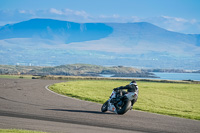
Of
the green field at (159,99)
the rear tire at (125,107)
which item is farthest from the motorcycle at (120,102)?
the green field at (159,99)

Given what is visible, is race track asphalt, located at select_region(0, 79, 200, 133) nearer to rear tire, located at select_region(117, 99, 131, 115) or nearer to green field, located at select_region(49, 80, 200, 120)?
rear tire, located at select_region(117, 99, 131, 115)

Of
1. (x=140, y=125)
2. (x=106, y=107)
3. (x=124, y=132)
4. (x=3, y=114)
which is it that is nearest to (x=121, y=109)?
(x=106, y=107)

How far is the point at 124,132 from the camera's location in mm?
14156

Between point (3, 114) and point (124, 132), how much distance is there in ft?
20.1

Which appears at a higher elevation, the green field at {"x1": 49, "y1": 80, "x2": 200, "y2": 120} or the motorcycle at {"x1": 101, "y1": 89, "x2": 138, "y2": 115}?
the motorcycle at {"x1": 101, "y1": 89, "x2": 138, "y2": 115}

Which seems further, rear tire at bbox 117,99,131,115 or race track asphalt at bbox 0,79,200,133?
rear tire at bbox 117,99,131,115

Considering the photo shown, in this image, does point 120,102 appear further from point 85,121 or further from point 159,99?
point 159,99

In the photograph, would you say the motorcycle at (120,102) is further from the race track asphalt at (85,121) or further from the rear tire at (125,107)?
the race track asphalt at (85,121)

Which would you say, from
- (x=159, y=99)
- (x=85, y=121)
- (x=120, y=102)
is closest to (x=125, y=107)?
(x=120, y=102)

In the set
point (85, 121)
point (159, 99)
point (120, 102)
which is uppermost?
→ point (120, 102)

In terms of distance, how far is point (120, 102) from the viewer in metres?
18.6

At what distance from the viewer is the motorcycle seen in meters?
18.0

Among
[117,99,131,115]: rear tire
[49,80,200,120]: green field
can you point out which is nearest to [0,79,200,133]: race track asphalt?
[117,99,131,115]: rear tire

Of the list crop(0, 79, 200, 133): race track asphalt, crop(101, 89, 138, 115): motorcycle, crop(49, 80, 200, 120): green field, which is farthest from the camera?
crop(49, 80, 200, 120): green field
